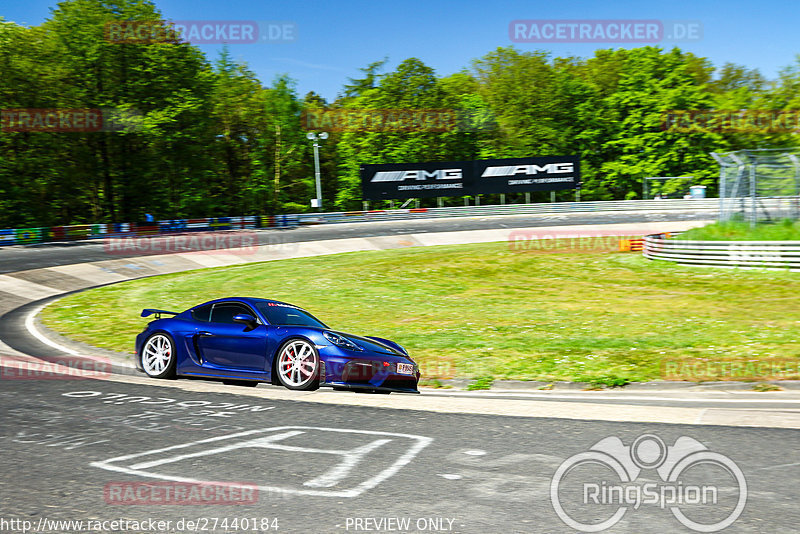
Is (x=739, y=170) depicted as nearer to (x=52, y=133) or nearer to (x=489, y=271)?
(x=489, y=271)

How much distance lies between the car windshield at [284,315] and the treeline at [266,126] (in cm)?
4336

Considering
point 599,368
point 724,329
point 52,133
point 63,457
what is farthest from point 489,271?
point 52,133

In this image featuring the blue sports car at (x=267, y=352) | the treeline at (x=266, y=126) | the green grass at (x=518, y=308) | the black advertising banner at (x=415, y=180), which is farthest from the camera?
the black advertising banner at (x=415, y=180)

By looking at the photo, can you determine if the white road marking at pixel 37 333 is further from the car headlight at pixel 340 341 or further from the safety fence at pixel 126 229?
the safety fence at pixel 126 229

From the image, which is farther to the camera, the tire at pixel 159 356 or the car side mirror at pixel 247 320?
the tire at pixel 159 356

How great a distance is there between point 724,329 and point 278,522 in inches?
500

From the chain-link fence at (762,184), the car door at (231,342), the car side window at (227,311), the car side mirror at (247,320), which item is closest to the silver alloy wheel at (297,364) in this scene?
the car door at (231,342)

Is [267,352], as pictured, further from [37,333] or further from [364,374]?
[37,333]

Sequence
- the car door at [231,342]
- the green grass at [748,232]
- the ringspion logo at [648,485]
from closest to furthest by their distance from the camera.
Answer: the ringspion logo at [648,485] < the car door at [231,342] < the green grass at [748,232]

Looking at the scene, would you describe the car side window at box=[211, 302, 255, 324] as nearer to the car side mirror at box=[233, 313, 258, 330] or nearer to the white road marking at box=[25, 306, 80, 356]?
the car side mirror at box=[233, 313, 258, 330]

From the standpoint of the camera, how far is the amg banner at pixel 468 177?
5694 centimetres

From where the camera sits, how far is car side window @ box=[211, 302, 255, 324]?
35.1 feet

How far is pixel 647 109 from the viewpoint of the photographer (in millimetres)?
65250

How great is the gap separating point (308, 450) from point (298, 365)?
321 cm
